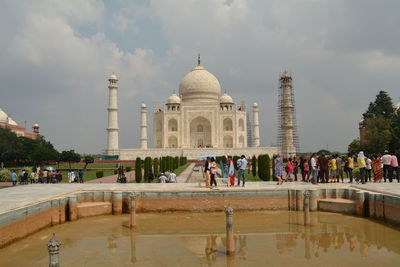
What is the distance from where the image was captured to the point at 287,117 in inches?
1254

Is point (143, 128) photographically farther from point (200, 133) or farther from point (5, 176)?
point (5, 176)

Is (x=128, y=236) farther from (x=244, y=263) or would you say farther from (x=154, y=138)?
(x=154, y=138)

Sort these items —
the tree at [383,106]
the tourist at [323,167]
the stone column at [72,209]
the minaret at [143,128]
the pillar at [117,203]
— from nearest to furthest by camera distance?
the stone column at [72,209]
the pillar at [117,203]
the tourist at [323,167]
the tree at [383,106]
the minaret at [143,128]

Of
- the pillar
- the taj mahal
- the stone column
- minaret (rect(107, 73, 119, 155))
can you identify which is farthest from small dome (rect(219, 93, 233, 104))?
the stone column

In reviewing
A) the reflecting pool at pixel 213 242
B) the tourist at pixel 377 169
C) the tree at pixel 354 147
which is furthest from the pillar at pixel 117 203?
the tree at pixel 354 147

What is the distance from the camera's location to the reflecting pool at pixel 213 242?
14.7 ft

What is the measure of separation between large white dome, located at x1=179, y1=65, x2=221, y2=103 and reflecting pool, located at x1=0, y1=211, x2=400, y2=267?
98.0 feet

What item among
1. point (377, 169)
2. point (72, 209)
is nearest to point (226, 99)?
point (377, 169)

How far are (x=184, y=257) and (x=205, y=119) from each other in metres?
31.3

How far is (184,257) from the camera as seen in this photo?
182 inches

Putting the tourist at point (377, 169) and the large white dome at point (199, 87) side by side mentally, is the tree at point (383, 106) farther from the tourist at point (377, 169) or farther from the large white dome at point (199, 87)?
the tourist at point (377, 169)

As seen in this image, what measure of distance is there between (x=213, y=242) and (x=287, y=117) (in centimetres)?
2767

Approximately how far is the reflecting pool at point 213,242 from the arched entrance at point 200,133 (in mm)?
28497

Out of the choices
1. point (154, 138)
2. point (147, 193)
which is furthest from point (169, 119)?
point (147, 193)
